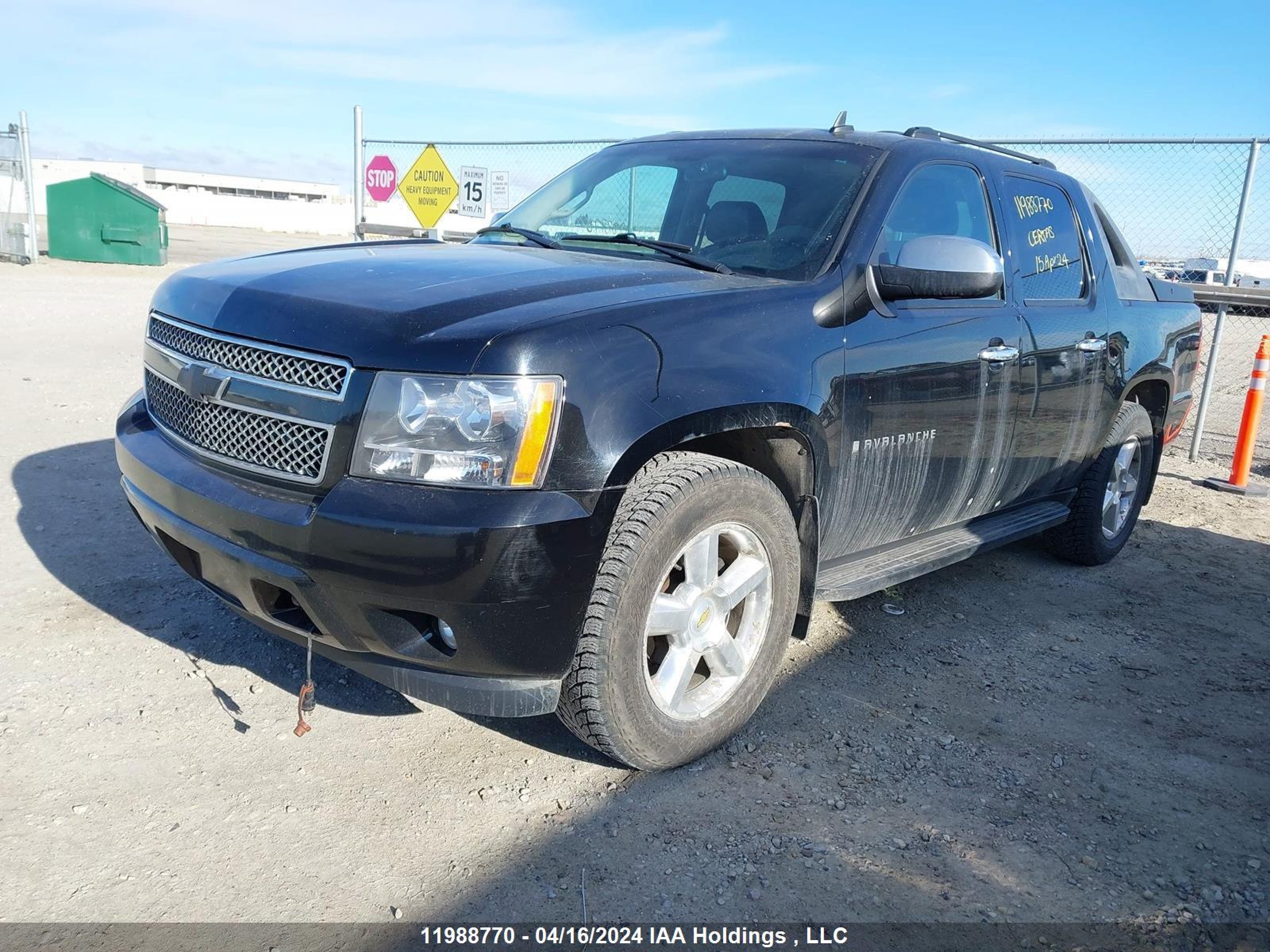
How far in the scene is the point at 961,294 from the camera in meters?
3.42

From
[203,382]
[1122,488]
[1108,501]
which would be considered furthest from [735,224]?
[1122,488]

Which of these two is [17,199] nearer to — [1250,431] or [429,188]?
[429,188]

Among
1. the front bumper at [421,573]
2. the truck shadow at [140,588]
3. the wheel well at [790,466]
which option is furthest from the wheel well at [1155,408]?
the truck shadow at [140,588]

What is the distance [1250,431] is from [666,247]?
18.1 ft

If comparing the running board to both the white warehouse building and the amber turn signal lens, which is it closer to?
the amber turn signal lens

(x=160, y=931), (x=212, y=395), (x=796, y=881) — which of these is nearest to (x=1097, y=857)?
(x=796, y=881)

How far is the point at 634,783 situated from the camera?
9.58 ft

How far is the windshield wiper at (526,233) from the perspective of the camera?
12.5 feet

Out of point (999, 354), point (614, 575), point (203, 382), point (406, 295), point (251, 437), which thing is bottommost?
point (614, 575)

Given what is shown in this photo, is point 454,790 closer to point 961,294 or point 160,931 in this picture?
point 160,931

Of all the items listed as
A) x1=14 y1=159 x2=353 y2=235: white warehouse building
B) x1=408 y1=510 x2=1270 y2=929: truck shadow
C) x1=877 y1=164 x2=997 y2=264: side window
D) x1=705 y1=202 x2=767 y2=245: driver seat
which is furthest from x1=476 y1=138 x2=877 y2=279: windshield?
x1=14 y1=159 x2=353 y2=235: white warehouse building

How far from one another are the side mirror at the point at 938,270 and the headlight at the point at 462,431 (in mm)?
1467

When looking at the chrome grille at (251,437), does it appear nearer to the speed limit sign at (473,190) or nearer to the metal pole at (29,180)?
the speed limit sign at (473,190)

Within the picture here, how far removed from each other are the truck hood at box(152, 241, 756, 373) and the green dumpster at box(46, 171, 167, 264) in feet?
60.0
